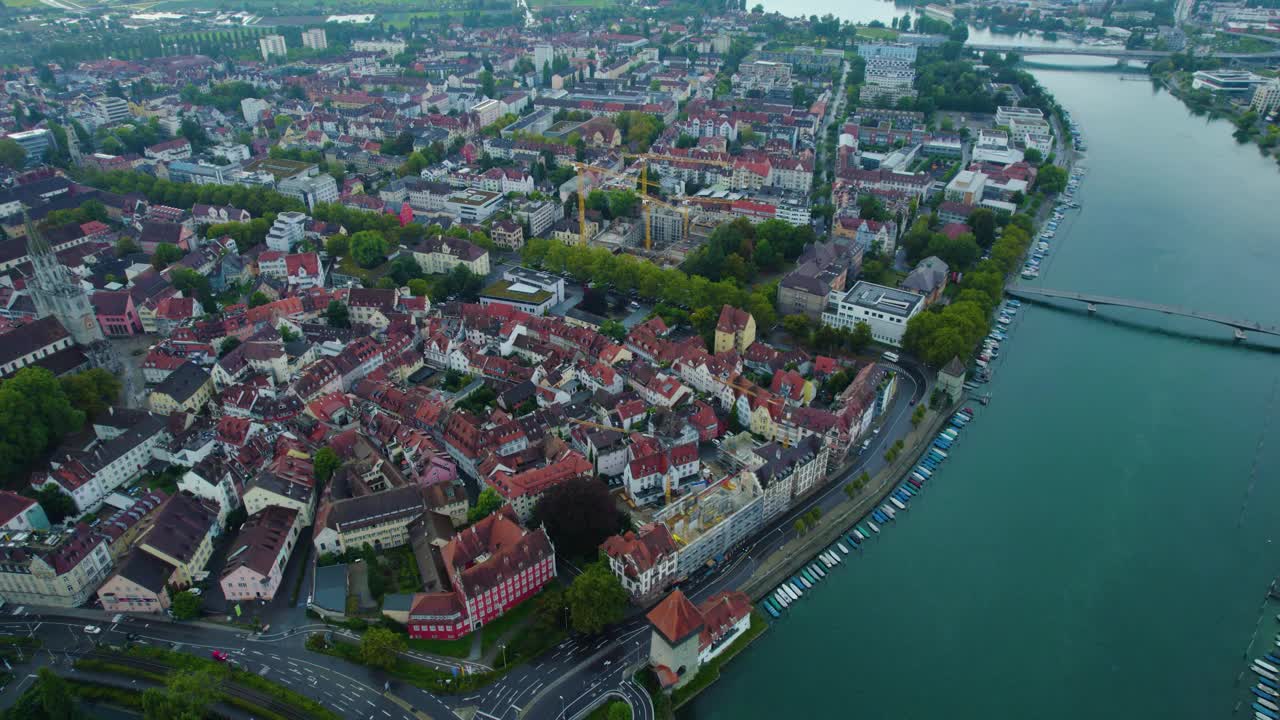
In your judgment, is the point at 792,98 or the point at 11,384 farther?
the point at 792,98

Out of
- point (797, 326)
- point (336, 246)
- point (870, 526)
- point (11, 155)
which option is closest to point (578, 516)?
point (870, 526)

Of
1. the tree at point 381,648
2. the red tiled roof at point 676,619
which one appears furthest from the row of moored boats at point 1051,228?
the tree at point 381,648

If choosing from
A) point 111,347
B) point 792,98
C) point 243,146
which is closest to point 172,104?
point 243,146

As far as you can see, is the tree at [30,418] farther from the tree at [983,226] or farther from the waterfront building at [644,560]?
the tree at [983,226]

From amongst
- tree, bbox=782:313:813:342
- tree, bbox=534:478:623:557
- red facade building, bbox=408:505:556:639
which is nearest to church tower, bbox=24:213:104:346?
red facade building, bbox=408:505:556:639

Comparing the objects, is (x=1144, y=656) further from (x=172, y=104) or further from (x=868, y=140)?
(x=172, y=104)

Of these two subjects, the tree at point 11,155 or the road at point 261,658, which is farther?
the tree at point 11,155
